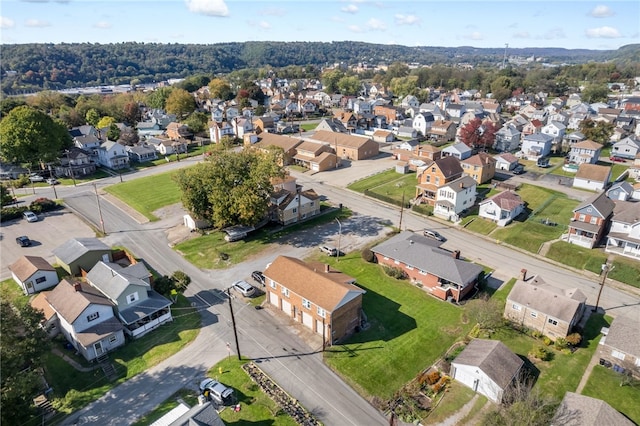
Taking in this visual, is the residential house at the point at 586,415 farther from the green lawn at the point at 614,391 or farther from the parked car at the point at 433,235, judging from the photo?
the parked car at the point at 433,235

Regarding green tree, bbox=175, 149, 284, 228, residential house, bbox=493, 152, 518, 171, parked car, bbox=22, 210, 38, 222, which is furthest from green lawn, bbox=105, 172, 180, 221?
residential house, bbox=493, 152, 518, 171

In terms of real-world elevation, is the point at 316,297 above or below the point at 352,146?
below

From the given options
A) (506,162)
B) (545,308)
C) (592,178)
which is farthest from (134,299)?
(592,178)

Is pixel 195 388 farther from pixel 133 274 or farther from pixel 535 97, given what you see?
pixel 535 97

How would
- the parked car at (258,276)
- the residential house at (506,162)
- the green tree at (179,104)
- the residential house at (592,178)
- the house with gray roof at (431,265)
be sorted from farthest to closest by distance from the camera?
1. the green tree at (179,104)
2. the residential house at (506,162)
3. the residential house at (592,178)
4. the parked car at (258,276)
5. the house with gray roof at (431,265)

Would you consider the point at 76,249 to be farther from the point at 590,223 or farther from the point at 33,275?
the point at 590,223

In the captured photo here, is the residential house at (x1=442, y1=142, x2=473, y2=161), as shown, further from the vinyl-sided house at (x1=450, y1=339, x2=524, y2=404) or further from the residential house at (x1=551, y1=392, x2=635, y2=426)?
the residential house at (x1=551, y1=392, x2=635, y2=426)

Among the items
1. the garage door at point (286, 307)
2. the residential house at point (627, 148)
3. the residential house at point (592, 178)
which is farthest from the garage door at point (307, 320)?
the residential house at point (627, 148)
